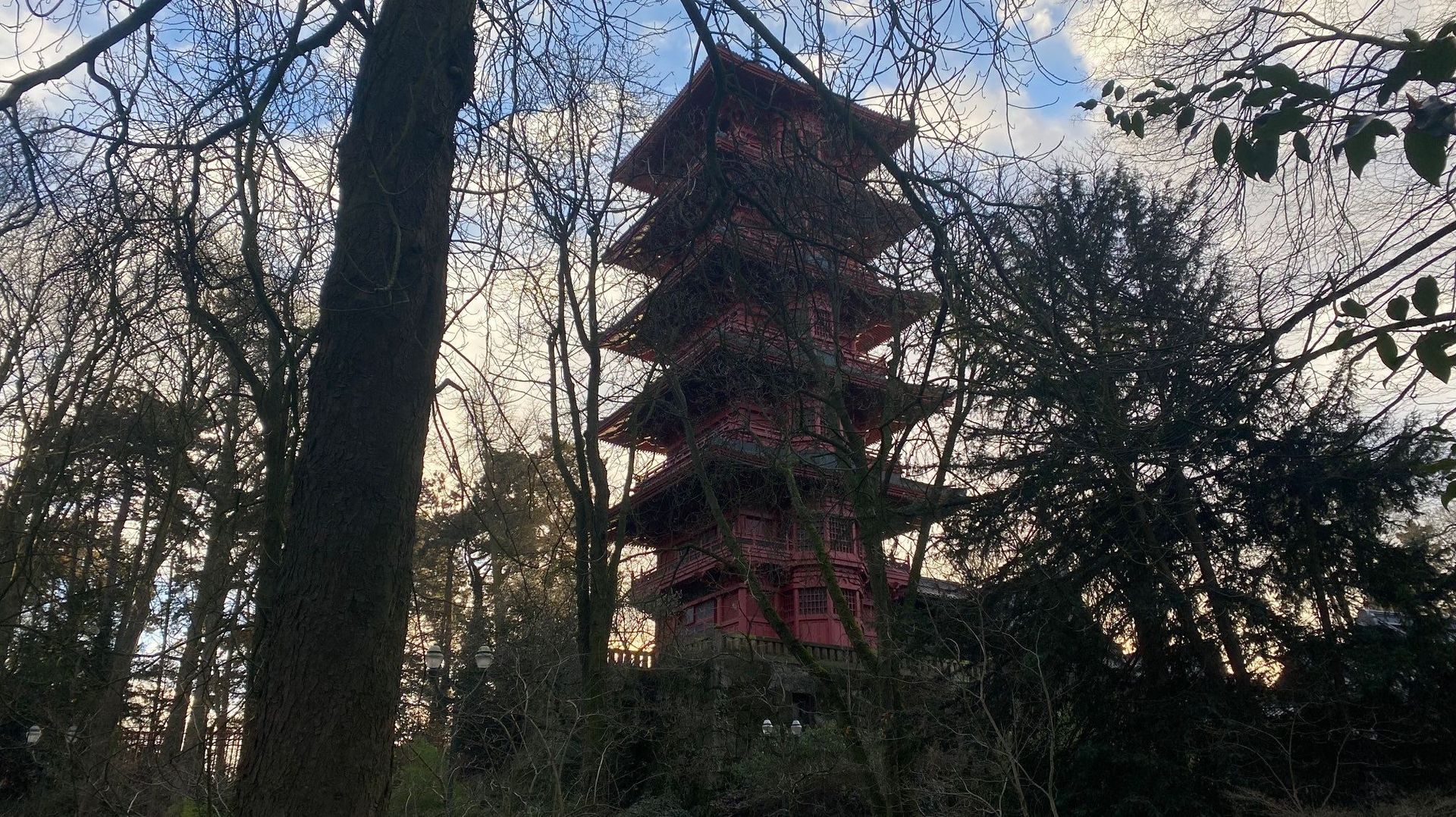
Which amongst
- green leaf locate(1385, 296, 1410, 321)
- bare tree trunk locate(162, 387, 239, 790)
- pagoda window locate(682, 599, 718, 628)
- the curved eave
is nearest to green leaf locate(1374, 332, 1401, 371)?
green leaf locate(1385, 296, 1410, 321)

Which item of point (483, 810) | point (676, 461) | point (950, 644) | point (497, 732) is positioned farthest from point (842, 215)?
point (676, 461)

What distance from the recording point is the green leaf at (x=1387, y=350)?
5.94ft

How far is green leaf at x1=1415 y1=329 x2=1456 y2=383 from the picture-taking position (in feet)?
5.63

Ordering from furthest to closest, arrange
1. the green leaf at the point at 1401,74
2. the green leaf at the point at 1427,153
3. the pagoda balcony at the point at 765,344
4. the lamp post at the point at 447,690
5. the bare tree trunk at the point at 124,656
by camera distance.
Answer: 1. the lamp post at the point at 447,690
2. the pagoda balcony at the point at 765,344
3. the bare tree trunk at the point at 124,656
4. the green leaf at the point at 1401,74
5. the green leaf at the point at 1427,153

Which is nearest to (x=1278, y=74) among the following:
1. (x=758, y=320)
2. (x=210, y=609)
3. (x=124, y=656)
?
(x=758, y=320)

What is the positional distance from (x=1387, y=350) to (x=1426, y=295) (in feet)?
0.57

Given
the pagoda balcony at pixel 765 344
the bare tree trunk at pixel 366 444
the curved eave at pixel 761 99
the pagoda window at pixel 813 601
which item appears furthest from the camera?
the pagoda window at pixel 813 601

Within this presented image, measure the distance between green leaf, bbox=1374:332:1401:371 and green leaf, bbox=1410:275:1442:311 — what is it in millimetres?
120

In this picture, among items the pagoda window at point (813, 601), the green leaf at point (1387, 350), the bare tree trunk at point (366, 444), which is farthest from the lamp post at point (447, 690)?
the pagoda window at point (813, 601)

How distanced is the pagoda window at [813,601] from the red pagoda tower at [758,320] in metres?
0.03

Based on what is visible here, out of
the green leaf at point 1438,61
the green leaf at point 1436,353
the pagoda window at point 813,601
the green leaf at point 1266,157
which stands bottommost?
the green leaf at point 1436,353

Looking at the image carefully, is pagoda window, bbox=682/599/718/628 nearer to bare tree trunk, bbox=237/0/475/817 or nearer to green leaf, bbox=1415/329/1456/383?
bare tree trunk, bbox=237/0/475/817

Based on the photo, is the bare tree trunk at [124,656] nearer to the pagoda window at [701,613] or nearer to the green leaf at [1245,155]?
the green leaf at [1245,155]

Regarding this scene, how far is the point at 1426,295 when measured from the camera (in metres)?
1.68
